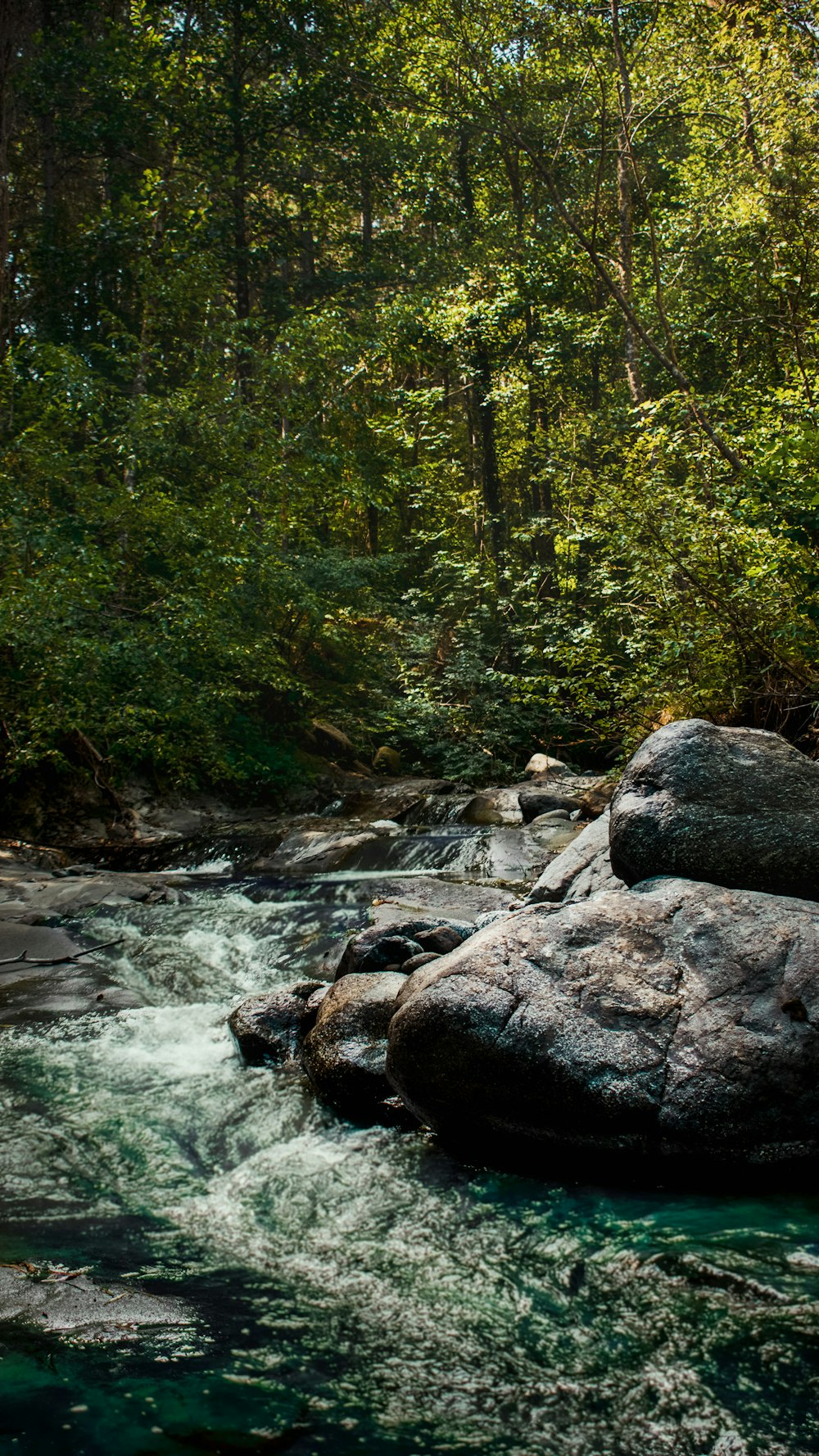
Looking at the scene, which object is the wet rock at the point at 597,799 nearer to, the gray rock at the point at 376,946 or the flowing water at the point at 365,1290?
the gray rock at the point at 376,946

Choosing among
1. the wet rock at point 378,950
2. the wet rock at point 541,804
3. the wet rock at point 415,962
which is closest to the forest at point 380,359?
the wet rock at point 541,804

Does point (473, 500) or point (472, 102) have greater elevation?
point (472, 102)

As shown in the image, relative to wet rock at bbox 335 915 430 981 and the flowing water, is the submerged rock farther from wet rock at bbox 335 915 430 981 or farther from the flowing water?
the flowing water

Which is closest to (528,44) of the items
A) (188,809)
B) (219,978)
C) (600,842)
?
(188,809)

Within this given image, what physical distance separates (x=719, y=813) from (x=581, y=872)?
207cm

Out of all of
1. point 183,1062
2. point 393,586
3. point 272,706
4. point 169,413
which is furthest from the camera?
point 393,586

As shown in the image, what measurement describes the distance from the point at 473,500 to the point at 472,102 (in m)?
8.43

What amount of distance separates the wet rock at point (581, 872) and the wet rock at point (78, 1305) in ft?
14.6

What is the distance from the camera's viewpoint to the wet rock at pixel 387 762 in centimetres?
1812

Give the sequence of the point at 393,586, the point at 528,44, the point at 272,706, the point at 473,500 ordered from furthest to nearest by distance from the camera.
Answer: the point at 473,500 < the point at 393,586 < the point at 528,44 < the point at 272,706

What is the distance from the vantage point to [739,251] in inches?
610

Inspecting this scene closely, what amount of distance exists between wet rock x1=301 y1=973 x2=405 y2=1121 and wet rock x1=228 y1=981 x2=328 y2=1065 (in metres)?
0.28

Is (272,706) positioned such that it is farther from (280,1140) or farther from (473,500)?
(280,1140)

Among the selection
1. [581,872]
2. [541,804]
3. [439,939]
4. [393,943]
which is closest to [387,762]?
[541,804]
